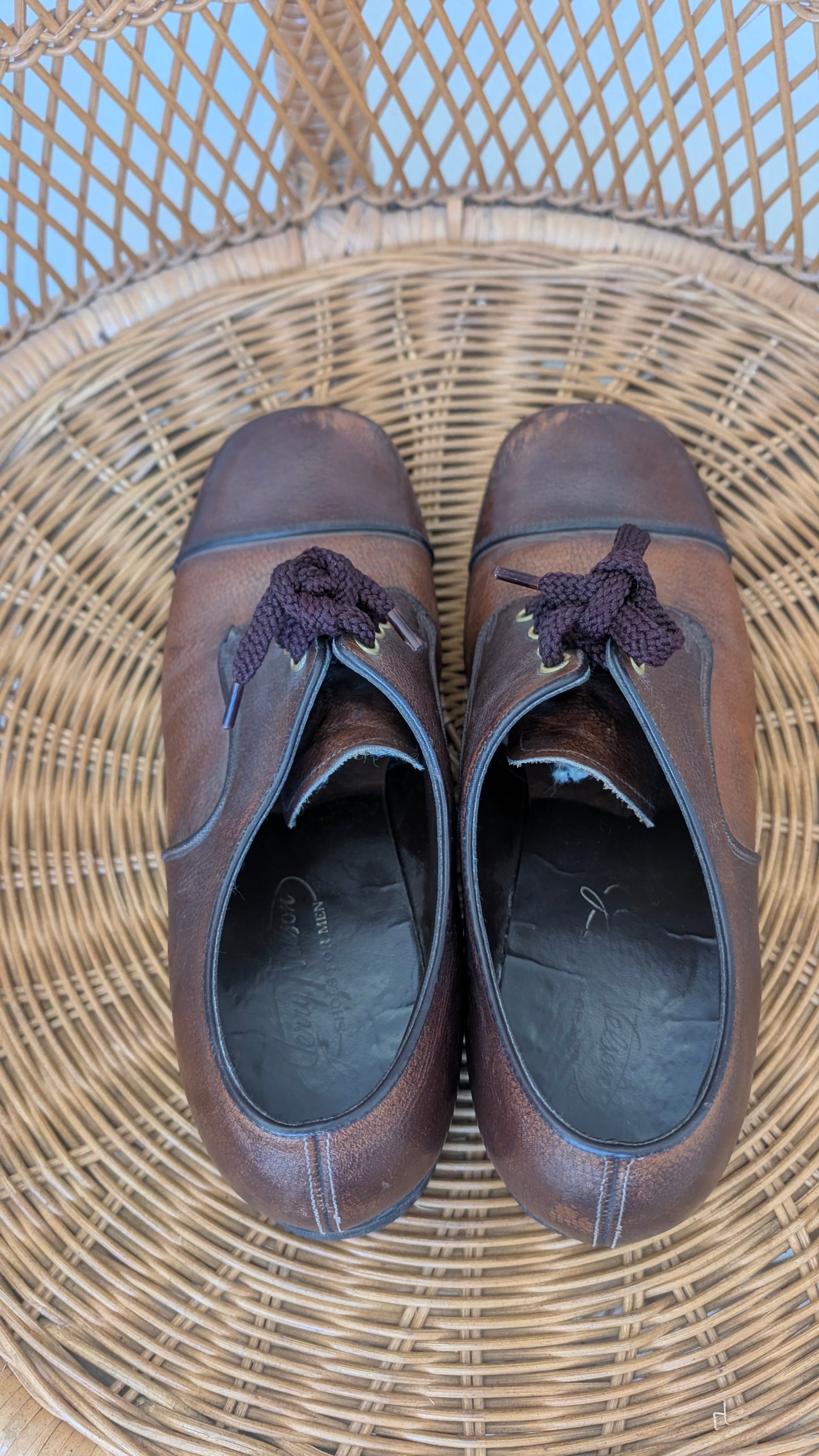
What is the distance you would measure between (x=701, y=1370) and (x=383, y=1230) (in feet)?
0.78

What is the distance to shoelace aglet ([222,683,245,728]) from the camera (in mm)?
724

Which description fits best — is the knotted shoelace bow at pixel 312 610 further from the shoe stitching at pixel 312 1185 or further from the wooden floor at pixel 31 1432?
the wooden floor at pixel 31 1432

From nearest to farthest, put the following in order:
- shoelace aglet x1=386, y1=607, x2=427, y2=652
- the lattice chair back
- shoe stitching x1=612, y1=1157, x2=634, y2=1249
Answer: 1. shoe stitching x1=612, y1=1157, x2=634, y2=1249
2. shoelace aglet x1=386, y1=607, x2=427, y2=652
3. the lattice chair back

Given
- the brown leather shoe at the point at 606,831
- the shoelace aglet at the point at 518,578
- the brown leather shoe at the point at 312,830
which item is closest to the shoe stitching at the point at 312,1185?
the brown leather shoe at the point at 312,830

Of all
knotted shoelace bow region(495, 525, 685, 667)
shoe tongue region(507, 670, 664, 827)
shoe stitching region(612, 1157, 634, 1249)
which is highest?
knotted shoelace bow region(495, 525, 685, 667)

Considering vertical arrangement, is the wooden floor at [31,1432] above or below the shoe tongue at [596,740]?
below

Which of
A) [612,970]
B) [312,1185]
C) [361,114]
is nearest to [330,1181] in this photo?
[312,1185]

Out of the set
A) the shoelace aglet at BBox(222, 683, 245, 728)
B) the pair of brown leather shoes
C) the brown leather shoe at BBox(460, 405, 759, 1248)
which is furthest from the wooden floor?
the shoelace aglet at BBox(222, 683, 245, 728)

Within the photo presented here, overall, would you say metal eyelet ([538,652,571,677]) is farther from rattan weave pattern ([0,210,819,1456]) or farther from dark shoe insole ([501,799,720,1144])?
rattan weave pattern ([0,210,819,1456])

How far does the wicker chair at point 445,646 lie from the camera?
0.73m

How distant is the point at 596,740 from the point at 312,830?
0.74 ft

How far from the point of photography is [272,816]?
0.80 meters

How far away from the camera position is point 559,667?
0.66 metres

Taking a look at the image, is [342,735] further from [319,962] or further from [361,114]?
[361,114]
